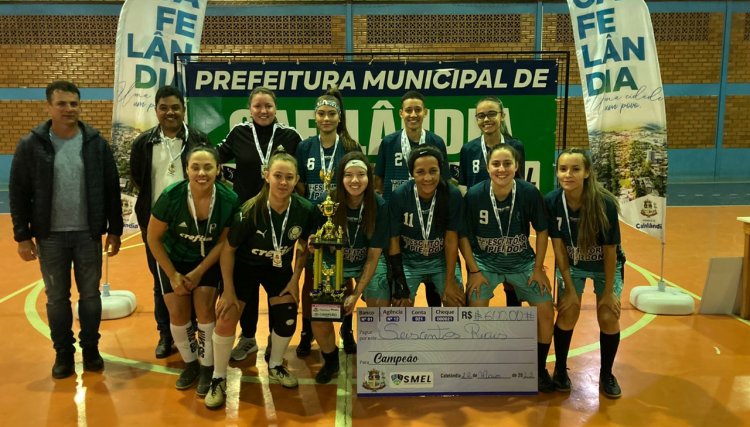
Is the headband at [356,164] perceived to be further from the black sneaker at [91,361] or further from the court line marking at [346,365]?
the black sneaker at [91,361]

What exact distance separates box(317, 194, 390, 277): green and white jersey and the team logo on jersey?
0.17 metres

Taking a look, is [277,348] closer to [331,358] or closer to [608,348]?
[331,358]

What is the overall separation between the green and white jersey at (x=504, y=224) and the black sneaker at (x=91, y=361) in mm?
3163

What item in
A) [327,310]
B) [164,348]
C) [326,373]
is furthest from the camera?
[164,348]

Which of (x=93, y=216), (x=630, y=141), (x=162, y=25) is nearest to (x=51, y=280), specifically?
(x=93, y=216)

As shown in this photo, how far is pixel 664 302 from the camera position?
19.4 ft

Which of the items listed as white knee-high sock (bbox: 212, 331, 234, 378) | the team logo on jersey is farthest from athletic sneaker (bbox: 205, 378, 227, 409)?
the team logo on jersey

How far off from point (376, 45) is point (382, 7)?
102 centimetres

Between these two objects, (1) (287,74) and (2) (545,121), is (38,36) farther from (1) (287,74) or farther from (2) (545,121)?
(2) (545,121)

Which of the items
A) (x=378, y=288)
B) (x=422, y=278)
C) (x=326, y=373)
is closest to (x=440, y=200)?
(x=422, y=278)

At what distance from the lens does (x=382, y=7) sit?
15562 mm

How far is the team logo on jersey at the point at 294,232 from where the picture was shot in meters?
4.06

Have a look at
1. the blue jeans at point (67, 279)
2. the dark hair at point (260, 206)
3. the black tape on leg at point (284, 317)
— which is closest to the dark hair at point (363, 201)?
the dark hair at point (260, 206)

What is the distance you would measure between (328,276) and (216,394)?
115 cm
